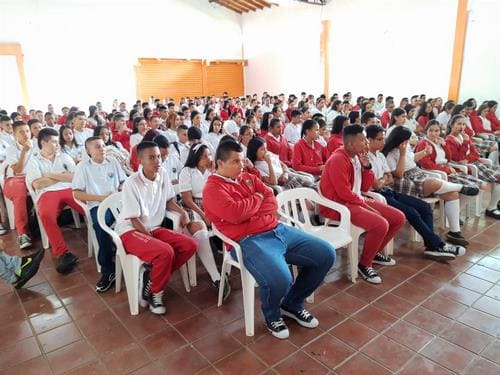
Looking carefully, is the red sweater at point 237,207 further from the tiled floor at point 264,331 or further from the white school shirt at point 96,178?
the white school shirt at point 96,178

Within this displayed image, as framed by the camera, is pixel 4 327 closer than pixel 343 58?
Yes

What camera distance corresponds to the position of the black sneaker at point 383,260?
9.20ft

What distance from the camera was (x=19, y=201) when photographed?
11.0 ft

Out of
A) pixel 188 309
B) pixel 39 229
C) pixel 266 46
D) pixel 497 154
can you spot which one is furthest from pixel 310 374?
pixel 266 46

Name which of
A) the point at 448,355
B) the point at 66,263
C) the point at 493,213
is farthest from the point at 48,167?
the point at 493,213

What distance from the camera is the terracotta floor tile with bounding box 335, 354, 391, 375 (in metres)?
1.73

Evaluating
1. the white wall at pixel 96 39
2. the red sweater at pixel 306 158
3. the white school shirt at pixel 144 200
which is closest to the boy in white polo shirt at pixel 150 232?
the white school shirt at pixel 144 200

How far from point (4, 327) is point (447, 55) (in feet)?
30.3

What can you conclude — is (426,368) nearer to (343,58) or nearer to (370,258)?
(370,258)

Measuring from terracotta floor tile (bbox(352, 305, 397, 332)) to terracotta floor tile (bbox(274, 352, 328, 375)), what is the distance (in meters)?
0.46

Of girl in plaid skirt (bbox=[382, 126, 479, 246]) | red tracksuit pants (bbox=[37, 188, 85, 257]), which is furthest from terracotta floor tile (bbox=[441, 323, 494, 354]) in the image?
red tracksuit pants (bbox=[37, 188, 85, 257])

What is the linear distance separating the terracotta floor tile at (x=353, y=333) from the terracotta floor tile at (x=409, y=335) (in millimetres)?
107

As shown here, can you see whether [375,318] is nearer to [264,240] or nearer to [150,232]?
[264,240]

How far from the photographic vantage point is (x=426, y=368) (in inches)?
68.6
